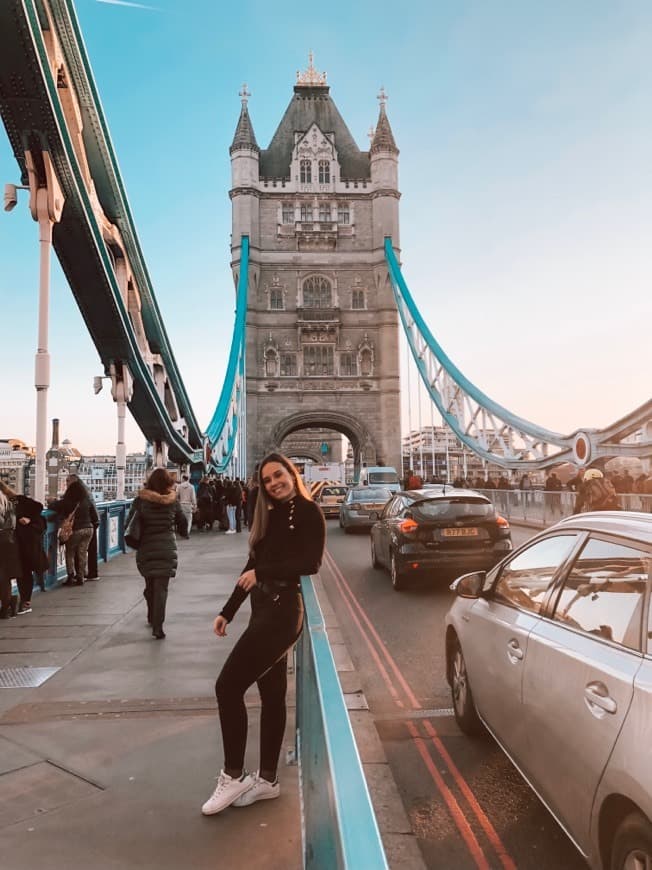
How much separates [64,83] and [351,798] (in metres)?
16.1

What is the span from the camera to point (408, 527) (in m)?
9.10

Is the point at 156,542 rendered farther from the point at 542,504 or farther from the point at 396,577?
the point at 542,504

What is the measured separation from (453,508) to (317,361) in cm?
4144

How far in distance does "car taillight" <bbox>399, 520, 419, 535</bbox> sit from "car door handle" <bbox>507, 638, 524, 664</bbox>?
18.9 feet

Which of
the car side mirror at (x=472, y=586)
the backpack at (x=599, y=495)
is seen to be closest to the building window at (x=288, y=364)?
the backpack at (x=599, y=495)

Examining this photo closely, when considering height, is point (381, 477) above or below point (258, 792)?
above

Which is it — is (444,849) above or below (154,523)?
below

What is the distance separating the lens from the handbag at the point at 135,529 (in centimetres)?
660

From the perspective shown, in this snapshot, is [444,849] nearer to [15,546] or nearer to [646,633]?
[646,633]

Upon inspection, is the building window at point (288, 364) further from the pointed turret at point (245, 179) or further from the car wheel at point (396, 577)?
the car wheel at point (396, 577)

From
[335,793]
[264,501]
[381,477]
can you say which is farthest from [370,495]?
[335,793]

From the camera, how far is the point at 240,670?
303 centimetres

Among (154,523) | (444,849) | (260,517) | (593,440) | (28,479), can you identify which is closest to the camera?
(444,849)

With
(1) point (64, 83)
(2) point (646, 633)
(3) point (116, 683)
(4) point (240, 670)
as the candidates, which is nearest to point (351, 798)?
(2) point (646, 633)
